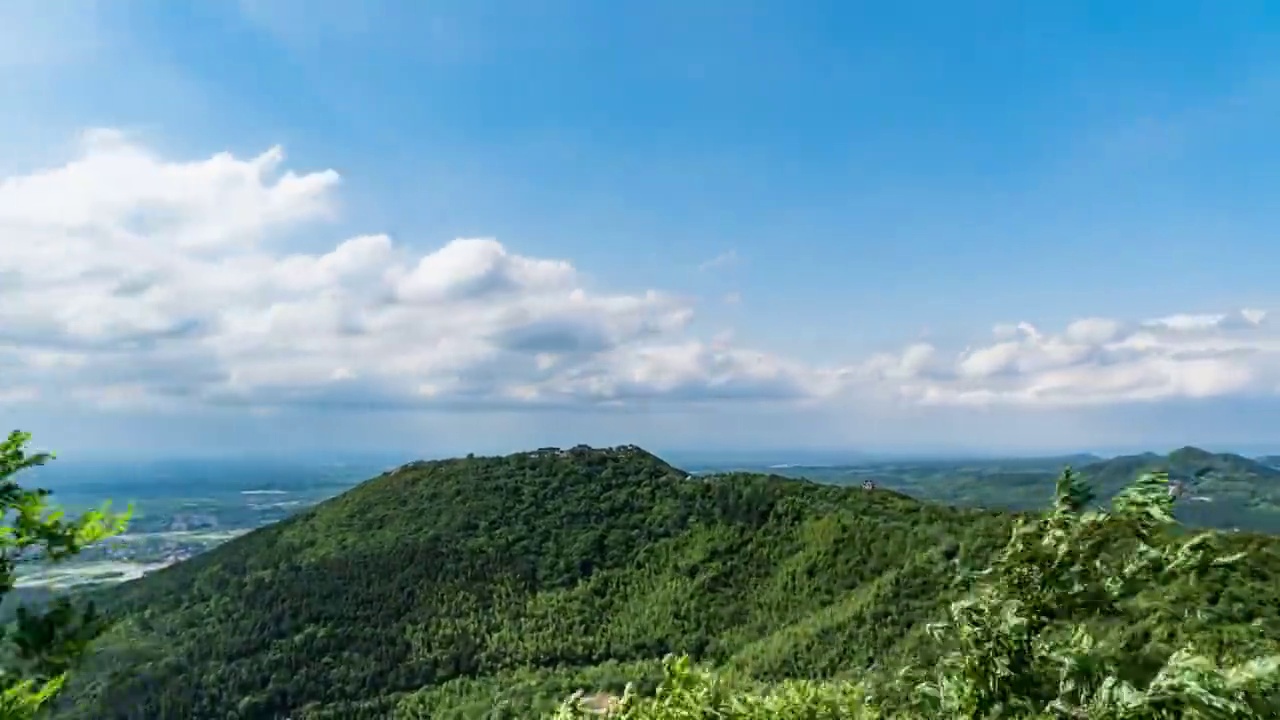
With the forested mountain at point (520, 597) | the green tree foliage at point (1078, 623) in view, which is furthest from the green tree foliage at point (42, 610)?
the forested mountain at point (520, 597)

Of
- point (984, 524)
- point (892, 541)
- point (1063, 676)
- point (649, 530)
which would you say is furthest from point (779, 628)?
point (1063, 676)

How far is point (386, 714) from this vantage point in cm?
7481

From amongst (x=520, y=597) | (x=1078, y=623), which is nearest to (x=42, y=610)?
(x=1078, y=623)

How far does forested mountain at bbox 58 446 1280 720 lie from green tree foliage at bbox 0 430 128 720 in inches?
2282

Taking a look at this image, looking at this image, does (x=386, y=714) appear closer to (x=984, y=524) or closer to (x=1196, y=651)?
(x=984, y=524)

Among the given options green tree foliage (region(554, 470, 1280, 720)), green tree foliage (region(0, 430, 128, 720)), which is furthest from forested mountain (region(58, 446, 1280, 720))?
green tree foliage (region(0, 430, 128, 720))

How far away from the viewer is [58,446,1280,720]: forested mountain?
73.4 metres

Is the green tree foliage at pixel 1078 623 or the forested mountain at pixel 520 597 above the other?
the green tree foliage at pixel 1078 623

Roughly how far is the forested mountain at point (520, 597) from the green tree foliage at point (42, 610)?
58.0 meters

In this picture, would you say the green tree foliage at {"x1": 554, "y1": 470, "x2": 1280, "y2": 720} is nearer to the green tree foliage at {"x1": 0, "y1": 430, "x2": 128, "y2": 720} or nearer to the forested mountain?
the green tree foliage at {"x1": 0, "y1": 430, "x2": 128, "y2": 720}

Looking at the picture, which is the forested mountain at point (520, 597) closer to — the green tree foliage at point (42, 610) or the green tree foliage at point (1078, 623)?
the green tree foliage at point (1078, 623)

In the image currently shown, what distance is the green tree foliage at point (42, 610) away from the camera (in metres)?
5.32

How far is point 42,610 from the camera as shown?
551cm

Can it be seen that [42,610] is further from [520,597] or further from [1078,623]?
[520,597]
